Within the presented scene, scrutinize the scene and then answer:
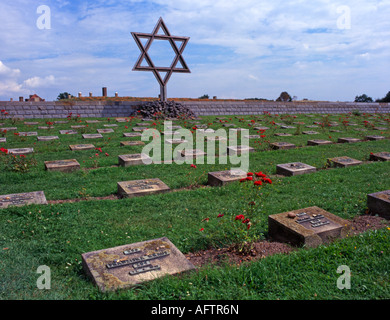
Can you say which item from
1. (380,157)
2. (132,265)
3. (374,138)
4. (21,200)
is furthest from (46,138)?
(374,138)

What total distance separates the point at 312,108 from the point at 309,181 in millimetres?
15359

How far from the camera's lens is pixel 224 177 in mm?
5430

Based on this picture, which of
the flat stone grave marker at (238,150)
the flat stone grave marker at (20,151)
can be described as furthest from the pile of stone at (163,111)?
the flat stone grave marker at (20,151)

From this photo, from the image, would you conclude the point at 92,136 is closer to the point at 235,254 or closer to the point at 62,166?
the point at 62,166

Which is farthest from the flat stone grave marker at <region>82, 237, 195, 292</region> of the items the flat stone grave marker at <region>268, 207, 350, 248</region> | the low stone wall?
the low stone wall

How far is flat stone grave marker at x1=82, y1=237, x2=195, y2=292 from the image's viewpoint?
2.41 meters

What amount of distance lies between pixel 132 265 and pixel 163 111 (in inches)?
467

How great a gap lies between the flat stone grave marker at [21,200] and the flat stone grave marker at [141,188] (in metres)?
1.11

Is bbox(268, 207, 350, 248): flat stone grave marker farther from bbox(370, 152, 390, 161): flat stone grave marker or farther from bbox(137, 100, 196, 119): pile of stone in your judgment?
bbox(137, 100, 196, 119): pile of stone

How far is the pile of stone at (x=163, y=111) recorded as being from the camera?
13.6m

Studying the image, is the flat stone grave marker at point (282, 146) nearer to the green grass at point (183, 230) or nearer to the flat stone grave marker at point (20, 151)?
the green grass at point (183, 230)

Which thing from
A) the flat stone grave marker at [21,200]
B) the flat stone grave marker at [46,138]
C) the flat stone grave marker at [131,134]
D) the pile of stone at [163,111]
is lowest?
the flat stone grave marker at [21,200]

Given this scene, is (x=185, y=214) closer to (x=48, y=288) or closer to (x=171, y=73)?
(x=48, y=288)
